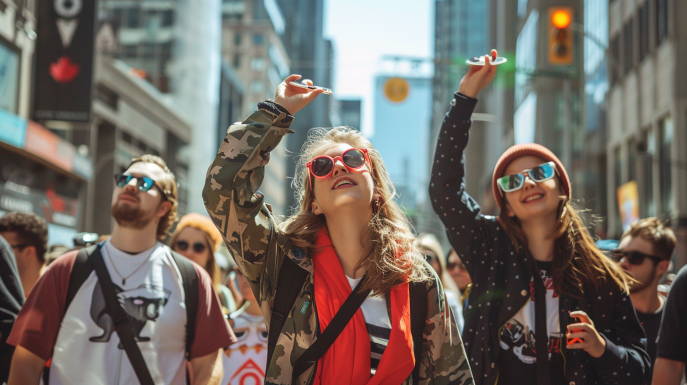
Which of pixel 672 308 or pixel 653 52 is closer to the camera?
pixel 672 308

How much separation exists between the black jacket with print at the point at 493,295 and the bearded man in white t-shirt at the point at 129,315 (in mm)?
1326

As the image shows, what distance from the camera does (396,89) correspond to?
2527 cm

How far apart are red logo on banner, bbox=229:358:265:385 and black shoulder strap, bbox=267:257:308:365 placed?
2.81 m

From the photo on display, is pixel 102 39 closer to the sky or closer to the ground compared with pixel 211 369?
closer to the sky

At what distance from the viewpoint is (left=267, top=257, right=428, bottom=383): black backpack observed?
3.28 m

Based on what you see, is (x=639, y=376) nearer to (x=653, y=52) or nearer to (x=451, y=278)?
(x=451, y=278)

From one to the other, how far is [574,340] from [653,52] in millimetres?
25750

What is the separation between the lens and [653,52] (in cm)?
2759

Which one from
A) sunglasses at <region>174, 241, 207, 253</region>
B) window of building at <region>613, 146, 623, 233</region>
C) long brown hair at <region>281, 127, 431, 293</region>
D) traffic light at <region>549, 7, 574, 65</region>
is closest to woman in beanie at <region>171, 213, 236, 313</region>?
sunglasses at <region>174, 241, 207, 253</region>

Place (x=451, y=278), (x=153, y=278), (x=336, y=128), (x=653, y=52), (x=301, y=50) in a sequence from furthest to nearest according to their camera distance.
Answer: (x=301, y=50)
(x=653, y=52)
(x=451, y=278)
(x=153, y=278)
(x=336, y=128)

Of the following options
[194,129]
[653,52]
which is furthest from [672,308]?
[194,129]

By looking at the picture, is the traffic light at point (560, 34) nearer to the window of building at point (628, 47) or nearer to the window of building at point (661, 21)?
the window of building at point (661, 21)

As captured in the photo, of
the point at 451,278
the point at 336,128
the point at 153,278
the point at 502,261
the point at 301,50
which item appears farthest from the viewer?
the point at 301,50

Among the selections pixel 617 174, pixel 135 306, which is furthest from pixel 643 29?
pixel 135 306
